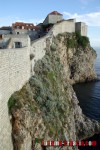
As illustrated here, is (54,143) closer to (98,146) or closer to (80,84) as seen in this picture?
(98,146)

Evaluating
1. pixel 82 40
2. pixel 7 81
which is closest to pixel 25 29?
pixel 82 40

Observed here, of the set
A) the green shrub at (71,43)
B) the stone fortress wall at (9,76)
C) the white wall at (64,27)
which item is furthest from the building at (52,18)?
the stone fortress wall at (9,76)

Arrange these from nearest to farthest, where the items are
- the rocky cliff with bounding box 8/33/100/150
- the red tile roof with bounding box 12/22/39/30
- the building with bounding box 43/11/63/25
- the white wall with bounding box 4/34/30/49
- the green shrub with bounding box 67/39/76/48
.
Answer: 1. the rocky cliff with bounding box 8/33/100/150
2. the white wall with bounding box 4/34/30/49
3. the red tile roof with bounding box 12/22/39/30
4. the green shrub with bounding box 67/39/76/48
5. the building with bounding box 43/11/63/25

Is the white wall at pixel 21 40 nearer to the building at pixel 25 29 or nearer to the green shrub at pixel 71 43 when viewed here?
the building at pixel 25 29

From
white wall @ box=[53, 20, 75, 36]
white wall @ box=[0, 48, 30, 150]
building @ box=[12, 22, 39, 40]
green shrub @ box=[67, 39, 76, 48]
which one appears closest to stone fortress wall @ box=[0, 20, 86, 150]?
white wall @ box=[0, 48, 30, 150]

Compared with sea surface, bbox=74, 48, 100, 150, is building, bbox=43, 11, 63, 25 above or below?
above

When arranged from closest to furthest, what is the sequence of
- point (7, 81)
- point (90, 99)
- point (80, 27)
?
point (7, 81), point (90, 99), point (80, 27)

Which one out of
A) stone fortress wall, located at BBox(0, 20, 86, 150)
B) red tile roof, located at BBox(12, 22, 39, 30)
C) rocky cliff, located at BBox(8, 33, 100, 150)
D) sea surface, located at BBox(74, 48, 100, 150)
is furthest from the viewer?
red tile roof, located at BBox(12, 22, 39, 30)

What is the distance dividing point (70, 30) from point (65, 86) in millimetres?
41459

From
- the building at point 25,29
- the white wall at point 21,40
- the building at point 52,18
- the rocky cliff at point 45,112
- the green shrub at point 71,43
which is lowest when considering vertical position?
the rocky cliff at point 45,112

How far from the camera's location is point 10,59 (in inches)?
1022

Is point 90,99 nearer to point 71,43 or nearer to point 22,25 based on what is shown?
point 71,43

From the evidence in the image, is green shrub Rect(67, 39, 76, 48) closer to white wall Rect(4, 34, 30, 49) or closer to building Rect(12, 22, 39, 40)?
building Rect(12, 22, 39, 40)

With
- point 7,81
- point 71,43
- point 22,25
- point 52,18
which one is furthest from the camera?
point 71,43
